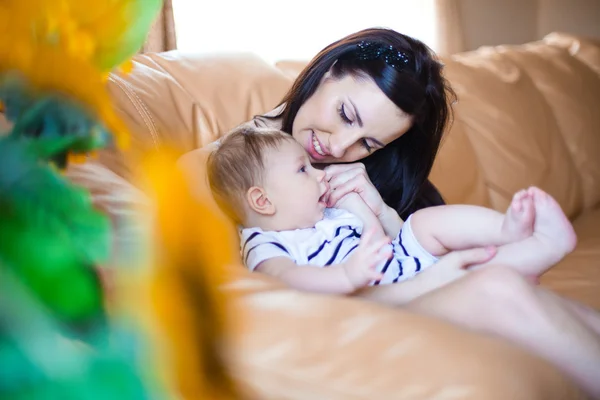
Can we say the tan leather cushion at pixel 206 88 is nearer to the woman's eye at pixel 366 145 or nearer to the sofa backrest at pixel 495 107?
the sofa backrest at pixel 495 107

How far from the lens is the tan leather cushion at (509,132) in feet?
6.32

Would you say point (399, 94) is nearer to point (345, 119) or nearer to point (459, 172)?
point (345, 119)

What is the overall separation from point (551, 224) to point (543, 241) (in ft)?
0.09

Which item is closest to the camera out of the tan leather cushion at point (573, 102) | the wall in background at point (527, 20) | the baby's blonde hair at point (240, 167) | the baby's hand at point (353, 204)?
the baby's blonde hair at point (240, 167)

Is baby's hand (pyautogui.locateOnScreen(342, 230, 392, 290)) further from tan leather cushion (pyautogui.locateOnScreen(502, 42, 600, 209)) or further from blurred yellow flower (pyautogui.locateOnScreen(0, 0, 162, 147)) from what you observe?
tan leather cushion (pyautogui.locateOnScreen(502, 42, 600, 209))

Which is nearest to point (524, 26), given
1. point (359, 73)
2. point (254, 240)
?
point (359, 73)

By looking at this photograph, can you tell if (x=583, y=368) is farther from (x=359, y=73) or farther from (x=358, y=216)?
(x=359, y=73)

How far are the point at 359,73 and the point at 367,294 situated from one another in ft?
1.41

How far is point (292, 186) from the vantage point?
3.26 feet

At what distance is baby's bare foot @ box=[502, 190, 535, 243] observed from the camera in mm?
934

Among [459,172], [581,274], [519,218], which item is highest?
[519,218]

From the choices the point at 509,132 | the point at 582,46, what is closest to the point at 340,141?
the point at 509,132

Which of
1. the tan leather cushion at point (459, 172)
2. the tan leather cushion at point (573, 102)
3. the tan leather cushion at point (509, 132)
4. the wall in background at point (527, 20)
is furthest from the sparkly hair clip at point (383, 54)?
the wall in background at point (527, 20)

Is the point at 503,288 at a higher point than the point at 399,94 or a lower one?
lower
